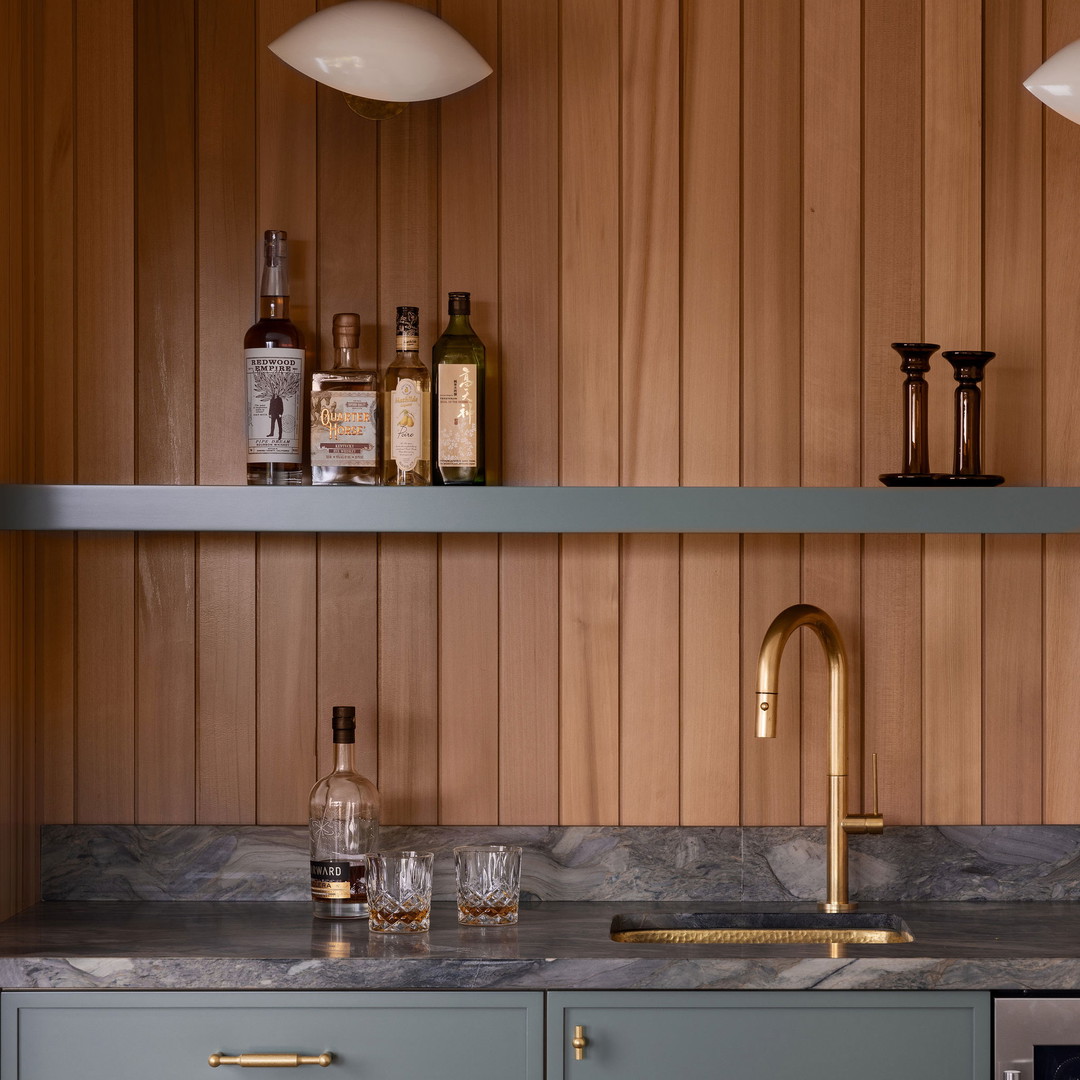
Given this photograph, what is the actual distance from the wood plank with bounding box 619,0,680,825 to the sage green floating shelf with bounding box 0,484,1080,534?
19cm

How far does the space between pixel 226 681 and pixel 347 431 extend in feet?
1.37

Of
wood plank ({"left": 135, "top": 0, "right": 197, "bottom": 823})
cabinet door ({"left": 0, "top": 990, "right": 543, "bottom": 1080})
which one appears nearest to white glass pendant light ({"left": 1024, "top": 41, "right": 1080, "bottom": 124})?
wood plank ({"left": 135, "top": 0, "right": 197, "bottom": 823})

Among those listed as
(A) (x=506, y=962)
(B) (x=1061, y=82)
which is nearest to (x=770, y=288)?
(B) (x=1061, y=82)

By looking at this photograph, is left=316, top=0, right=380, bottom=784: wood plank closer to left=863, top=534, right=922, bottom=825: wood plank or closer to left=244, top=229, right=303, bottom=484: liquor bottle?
left=244, top=229, right=303, bottom=484: liquor bottle

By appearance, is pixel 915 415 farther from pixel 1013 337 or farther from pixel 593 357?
pixel 593 357

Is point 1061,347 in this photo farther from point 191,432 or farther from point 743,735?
point 191,432

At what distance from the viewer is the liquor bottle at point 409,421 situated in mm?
1636

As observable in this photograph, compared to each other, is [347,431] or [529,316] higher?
[529,316]

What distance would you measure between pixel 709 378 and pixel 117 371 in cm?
87

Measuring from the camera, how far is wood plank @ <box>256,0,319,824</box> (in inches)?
68.5

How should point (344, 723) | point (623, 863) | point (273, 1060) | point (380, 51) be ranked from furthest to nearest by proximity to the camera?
1. point (623, 863)
2. point (344, 723)
3. point (380, 51)
4. point (273, 1060)

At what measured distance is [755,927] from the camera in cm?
167

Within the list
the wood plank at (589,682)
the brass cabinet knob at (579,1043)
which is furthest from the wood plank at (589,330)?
the brass cabinet knob at (579,1043)

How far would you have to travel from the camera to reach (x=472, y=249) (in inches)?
69.3
